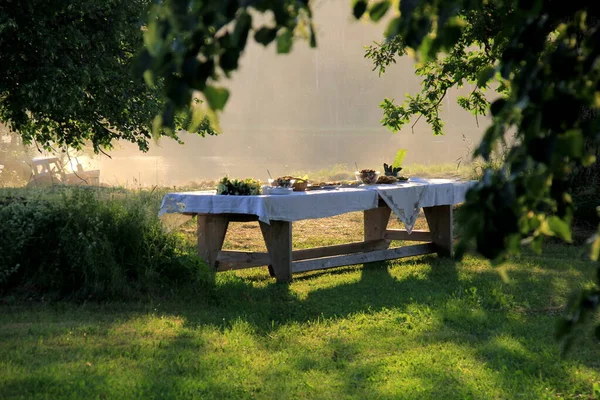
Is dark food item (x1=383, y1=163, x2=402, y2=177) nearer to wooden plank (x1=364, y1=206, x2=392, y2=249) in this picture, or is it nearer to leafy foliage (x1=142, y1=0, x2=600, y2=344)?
wooden plank (x1=364, y1=206, x2=392, y2=249)

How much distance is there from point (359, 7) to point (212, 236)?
6.80m

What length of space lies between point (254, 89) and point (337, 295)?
600 ft

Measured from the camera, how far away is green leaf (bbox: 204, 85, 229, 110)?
1403 mm

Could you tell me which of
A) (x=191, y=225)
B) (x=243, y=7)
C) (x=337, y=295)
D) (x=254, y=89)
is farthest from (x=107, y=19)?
(x=254, y=89)

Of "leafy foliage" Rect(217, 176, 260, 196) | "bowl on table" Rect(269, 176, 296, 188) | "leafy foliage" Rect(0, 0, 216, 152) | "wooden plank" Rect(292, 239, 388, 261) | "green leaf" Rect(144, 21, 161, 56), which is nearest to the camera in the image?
"green leaf" Rect(144, 21, 161, 56)

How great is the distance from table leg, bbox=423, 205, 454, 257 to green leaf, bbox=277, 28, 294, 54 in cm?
875

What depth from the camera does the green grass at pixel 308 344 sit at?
4.54 metres

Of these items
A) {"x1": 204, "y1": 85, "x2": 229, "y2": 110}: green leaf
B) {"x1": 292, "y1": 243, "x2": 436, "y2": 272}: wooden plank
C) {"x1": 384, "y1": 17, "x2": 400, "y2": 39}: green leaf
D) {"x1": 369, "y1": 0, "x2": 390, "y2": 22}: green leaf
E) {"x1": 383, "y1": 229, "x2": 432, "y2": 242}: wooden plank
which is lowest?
{"x1": 292, "y1": 243, "x2": 436, "y2": 272}: wooden plank

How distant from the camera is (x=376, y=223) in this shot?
10.1m

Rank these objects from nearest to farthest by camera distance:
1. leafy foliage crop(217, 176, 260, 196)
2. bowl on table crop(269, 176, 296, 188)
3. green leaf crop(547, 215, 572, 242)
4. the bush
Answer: green leaf crop(547, 215, 572, 242) < the bush < leafy foliage crop(217, 176, 260, 196) < bowl on table crop(269, 176, 296, 188)

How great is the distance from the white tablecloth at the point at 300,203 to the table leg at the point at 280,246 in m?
0.27

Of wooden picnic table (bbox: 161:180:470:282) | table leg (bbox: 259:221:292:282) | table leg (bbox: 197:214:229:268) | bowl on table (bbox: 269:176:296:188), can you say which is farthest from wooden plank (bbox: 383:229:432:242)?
table leg (bbox: 197:214:229:268)

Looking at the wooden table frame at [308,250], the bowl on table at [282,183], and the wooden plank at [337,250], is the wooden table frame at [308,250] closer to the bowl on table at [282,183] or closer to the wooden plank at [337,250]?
the wooden plank at [337,250]

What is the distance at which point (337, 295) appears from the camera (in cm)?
751
